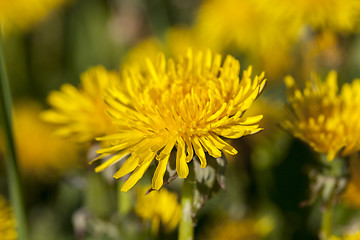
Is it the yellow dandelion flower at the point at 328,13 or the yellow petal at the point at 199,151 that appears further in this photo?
the yellow dandelion flower at the point at 328,13

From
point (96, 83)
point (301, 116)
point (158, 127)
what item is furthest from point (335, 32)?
point (158, 127)

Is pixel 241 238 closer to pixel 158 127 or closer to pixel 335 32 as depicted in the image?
pixel 158 127

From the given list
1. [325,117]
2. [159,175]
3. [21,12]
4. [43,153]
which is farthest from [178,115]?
[21,12]

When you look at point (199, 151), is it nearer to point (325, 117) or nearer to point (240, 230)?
point (325, 117)

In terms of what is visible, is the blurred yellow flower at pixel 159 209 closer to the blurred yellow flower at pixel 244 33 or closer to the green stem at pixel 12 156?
the green stem at pixel 12 156

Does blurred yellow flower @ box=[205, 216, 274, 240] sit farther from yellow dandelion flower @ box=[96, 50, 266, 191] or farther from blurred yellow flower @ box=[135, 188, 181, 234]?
yellow dandelion flower @ box=[96, 50, 266, 191]

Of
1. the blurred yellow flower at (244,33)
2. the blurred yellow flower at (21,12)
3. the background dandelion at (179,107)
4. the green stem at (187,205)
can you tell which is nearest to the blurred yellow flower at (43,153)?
the background dandelion at (179,107)
